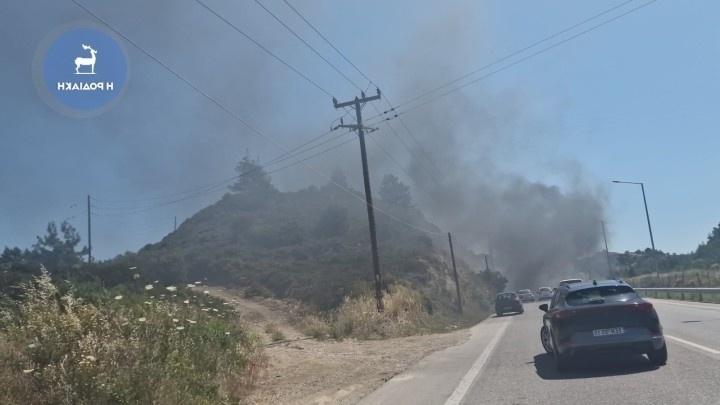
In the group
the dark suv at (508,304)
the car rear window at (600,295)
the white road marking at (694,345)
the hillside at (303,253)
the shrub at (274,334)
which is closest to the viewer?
the car rear window at (600,295)

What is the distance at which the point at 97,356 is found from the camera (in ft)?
26.4

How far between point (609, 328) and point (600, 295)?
2.56ft

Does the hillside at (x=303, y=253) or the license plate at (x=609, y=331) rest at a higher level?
the hillside at (x=303, y=253)

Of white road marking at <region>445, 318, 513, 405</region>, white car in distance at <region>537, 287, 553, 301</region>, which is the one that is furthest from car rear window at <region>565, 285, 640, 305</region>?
white car in distance at <region>537, 287, 553, 301</region>

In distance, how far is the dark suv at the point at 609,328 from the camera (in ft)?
36.2

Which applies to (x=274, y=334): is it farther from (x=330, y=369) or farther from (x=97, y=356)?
(x=97, y=356)

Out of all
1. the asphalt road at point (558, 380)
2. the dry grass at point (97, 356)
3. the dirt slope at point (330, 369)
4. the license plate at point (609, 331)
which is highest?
the dry grass at point (97, 356)

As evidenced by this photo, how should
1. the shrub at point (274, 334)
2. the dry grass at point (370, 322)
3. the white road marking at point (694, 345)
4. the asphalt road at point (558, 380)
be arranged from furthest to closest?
the dry grass at point (370, 322)
the shrub at point (274, 334)
the white road marking at point (694, 345)
the asphalt road at point (558, 380)

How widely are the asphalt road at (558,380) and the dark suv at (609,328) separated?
0.36 m

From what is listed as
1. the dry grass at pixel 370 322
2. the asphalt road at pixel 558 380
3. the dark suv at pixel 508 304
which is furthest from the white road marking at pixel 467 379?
the dark suv at pixel 508 304

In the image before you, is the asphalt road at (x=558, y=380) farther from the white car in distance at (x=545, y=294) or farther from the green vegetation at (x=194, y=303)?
the white car in distance at (x=545, y=294)

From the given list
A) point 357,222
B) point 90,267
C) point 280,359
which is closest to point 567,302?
point 280,359

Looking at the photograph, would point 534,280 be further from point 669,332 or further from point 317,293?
point 669,332

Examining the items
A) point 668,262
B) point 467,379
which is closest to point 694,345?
point 467,379
